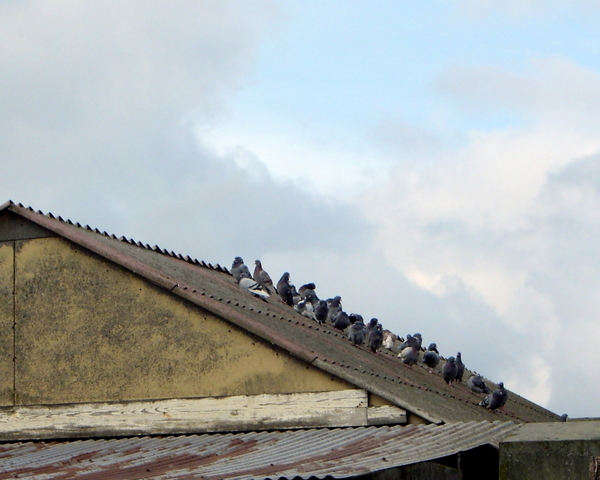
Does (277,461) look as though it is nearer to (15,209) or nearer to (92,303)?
(92,303)

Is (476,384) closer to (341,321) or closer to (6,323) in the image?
(341,321)

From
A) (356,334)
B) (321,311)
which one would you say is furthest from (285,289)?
(356,334)

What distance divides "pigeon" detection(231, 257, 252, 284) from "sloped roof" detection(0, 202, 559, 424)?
192 mm

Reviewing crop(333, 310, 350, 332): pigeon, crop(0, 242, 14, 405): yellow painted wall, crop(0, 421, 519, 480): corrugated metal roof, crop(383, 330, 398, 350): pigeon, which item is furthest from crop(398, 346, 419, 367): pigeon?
crop(0, 242, 14, 405): yellow painted wall

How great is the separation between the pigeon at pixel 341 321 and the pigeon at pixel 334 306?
2.85 ft

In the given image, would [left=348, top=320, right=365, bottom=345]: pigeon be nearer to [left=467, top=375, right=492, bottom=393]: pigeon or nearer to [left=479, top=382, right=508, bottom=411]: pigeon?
[left=479, top=382, right=508, bottom=411]: pigeon

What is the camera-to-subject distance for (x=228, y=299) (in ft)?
49.7

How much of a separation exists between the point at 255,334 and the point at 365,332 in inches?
240

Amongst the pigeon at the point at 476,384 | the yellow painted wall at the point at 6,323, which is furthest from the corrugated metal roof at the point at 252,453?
the pigeon at the point at 476,384

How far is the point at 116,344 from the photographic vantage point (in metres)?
13.3

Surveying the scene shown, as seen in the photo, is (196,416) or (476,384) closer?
(196,416)

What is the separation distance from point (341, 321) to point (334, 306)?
1.38m

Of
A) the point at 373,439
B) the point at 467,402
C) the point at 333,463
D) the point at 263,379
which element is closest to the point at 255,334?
the point at 263,379

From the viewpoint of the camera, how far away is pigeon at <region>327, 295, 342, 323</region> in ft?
68.4
